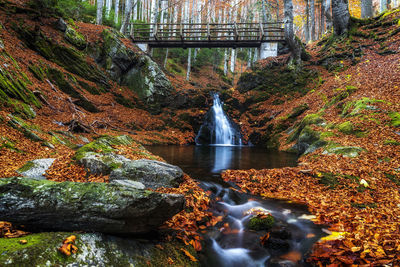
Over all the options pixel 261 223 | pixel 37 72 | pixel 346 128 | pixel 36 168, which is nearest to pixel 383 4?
pixel 346 128

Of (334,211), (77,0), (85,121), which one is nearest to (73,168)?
(334,211)

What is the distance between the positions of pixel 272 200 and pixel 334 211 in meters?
1.19

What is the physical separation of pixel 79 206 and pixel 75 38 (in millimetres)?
17041

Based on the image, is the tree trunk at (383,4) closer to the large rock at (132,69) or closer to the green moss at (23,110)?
the large rock at (132,69)

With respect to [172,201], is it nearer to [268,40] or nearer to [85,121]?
[85,121]

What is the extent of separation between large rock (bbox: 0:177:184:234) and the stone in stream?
2.41m

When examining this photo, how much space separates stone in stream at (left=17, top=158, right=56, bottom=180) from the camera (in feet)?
14.3

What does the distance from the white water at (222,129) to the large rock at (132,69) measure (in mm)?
4256

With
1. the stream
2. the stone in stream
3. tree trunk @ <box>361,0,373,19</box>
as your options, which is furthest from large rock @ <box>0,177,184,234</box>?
tree trunk @ <box>361,0,373,19</box>

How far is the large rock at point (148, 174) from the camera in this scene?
178 inches

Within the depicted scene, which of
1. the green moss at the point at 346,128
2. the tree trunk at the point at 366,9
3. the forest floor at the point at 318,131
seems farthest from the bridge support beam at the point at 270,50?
the green moss at the point at 346,128

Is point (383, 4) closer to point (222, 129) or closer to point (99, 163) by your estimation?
point (222, 129)

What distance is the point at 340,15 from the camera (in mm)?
15914

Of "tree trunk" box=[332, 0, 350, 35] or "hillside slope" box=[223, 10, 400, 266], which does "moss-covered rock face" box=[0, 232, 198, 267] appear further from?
"tree trunk" box=[332, 0, 350, 35]
